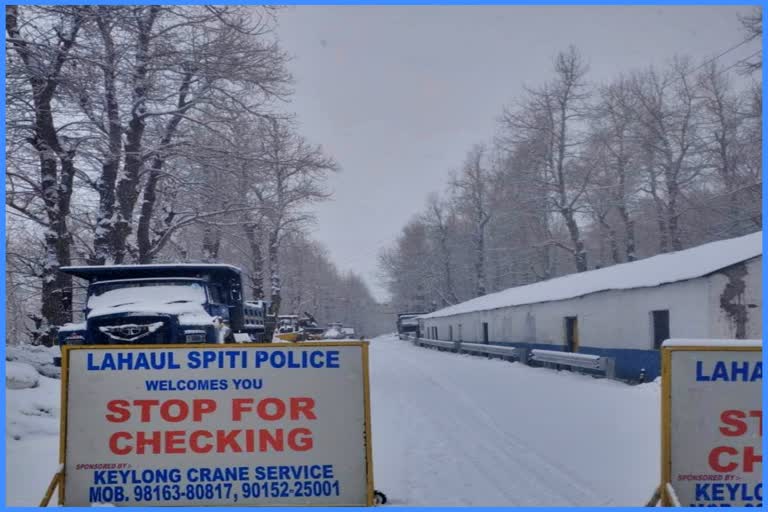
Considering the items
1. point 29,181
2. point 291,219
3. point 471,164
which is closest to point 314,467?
point 29,181

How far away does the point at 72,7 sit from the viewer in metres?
14.0

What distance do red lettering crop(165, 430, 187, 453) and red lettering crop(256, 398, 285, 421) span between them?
71 cm

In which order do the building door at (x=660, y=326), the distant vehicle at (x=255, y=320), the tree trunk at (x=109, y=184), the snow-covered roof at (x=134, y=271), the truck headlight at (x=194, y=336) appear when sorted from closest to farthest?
the truck headlight at (x=194, y=336)
the snow-covered roof at (x=134, y=271)
the distant vehicle at (x=255, y=320)
the building door at (x=660, y=326)
the tree trunk at (x=109, y=184)

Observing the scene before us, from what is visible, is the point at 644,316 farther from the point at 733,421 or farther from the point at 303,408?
the point at 303,408

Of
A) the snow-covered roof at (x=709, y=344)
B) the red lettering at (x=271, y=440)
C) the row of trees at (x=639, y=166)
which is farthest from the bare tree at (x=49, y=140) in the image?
the row of trees at (x=639, y=166)

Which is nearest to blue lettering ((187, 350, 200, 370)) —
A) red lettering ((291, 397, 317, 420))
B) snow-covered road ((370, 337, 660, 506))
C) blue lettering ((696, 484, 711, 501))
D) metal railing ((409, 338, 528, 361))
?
red lettering ((291, 397, 317, 420))

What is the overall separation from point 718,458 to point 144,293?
440 inches

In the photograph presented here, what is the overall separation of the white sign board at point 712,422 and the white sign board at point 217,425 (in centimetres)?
263

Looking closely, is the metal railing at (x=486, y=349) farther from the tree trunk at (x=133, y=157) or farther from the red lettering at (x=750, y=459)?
the red lettering at (x=750, y=459)

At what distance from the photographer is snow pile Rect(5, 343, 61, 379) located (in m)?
12.7

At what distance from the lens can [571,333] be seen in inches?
942

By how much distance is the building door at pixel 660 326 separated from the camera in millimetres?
17562

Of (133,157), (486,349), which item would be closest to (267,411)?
(133,157)

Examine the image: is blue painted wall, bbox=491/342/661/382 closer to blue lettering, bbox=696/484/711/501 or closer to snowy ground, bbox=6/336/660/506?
snowy ground, bbox=6/336/660/506
